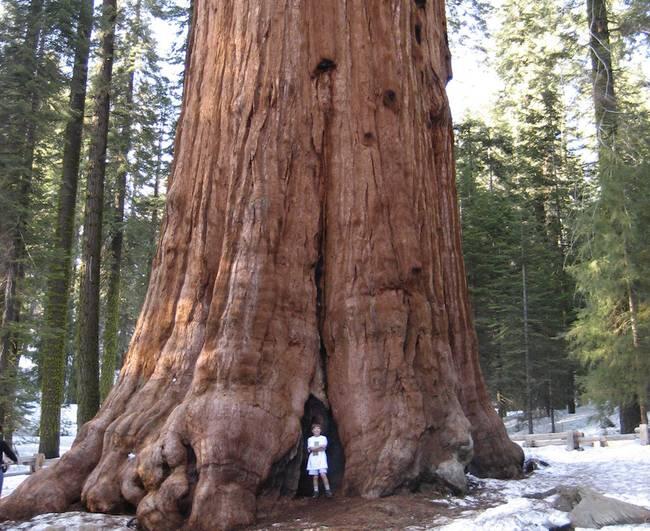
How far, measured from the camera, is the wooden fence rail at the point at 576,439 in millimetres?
13115

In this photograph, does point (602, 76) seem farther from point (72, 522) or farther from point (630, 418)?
point (72, 522)

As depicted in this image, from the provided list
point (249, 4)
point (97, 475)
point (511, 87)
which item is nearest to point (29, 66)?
point (249, 4)

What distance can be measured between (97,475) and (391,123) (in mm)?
5548

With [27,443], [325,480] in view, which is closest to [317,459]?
[325,480]

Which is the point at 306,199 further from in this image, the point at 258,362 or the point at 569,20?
the point at 569,20

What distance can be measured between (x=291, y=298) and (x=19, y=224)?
1130 cm

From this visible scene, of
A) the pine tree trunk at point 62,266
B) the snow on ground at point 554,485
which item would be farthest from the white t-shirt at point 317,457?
the pine tree trunk at point 62,266

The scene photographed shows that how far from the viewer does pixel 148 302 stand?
8172 millimetres

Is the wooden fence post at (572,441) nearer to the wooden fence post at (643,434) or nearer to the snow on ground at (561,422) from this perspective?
the wooden fence post at (643,434)

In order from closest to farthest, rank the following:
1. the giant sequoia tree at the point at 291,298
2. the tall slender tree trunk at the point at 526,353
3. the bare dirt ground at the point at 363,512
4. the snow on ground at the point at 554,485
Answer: the snow on ground at the point at 554,485
the bare dirt ground at the point at 363,512
the giant sequoia tree at the point at 291,298
the tall slender tree trunk at the point at 526,353

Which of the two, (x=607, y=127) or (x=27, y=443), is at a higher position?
(x=607, y=127)

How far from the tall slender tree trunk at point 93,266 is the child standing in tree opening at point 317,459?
30.9ft

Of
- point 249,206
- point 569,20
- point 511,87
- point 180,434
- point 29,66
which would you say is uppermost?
point 511,87

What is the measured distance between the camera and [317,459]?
6.92 meters
